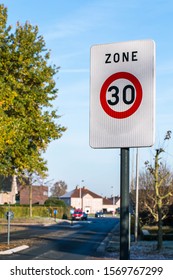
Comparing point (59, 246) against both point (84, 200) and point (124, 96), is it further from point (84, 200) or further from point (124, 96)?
point (84, 200)

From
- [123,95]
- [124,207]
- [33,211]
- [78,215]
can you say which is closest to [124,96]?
[123,95]

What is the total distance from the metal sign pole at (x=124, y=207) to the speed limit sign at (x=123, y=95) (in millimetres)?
119

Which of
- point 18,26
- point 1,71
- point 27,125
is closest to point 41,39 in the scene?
point 18,26

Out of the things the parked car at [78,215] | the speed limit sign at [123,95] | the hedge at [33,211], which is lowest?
the parked car at [78,215]

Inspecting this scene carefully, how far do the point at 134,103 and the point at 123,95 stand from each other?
0.09 metres

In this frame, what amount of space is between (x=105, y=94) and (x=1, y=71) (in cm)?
2042

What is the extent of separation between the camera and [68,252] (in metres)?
22.9

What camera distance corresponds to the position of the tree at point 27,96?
2278 cm

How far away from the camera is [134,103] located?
329 centimetres

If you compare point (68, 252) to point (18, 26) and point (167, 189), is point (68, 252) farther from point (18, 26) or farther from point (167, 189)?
point (167, 189)

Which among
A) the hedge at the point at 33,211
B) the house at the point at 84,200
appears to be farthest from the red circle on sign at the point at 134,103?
the house at the point at 84,200

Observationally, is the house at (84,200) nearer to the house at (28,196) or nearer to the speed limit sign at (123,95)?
the house at (28,196)
